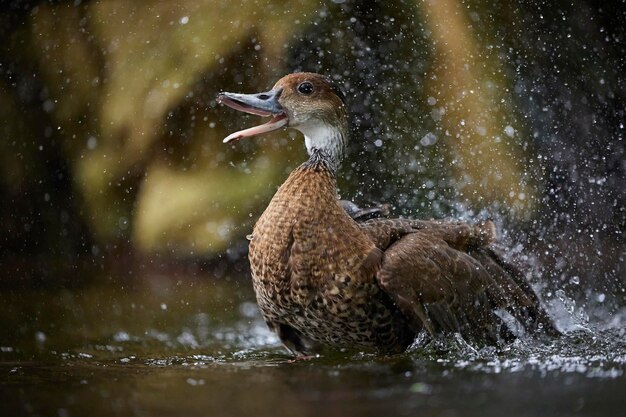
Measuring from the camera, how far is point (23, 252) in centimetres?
592

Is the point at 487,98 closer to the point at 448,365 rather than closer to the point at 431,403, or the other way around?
the point at 448,365

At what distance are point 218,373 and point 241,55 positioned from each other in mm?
3451

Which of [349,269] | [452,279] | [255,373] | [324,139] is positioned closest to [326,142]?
[324,139]

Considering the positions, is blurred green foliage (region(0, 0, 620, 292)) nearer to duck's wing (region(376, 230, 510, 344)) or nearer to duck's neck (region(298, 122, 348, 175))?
duck's neck (region(298, 122, 348, 175))

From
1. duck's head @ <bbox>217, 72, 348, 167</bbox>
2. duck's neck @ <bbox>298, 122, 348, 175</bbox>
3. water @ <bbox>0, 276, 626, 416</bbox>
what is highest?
duck's head @ <bbox>217, 72, 348, 167</bbox>

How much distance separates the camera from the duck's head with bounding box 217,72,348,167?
404cm

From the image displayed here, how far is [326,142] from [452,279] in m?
0.81

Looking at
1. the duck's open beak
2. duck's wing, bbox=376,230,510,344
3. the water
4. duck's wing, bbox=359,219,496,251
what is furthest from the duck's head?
the water

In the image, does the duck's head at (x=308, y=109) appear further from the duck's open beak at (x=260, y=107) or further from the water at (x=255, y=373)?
the water at (x=255, y=373)

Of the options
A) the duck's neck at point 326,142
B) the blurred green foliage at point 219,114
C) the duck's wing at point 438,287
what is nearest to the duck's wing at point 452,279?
the duck's wing at point 438,287

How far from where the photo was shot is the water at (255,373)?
2.61m

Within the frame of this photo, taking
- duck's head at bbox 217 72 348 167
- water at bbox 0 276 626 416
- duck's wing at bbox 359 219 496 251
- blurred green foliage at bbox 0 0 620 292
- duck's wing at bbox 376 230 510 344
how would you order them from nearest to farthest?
1. water at bbox 0 276 626 416
2. duck's wing at bbox 376 230 510 344
3. duck's wing at bbox 359 219 496 251
4. duck's head at bbox 217 72 348 167
5. blurred green foliage at bbox 0 0 620 292

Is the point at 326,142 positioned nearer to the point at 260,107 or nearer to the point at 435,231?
the point at 260,107

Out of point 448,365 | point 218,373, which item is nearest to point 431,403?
point 448,365
